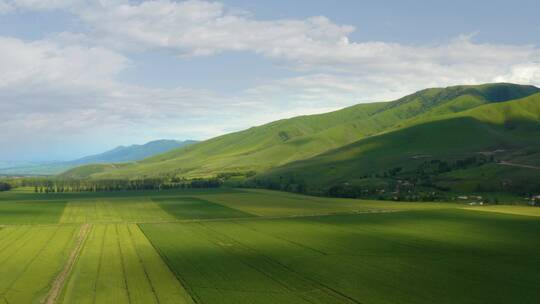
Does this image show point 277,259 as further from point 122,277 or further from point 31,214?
point 31,214

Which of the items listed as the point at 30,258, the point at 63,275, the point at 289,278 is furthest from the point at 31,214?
the point at 289,278

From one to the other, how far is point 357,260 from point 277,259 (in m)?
11.0

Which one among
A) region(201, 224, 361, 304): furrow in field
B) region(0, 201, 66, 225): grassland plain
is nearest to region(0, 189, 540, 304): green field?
region(201, 224, 361, 304): furrow in field

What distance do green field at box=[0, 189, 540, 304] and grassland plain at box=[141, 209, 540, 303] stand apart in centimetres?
16

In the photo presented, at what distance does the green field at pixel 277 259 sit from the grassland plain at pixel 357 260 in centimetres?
16

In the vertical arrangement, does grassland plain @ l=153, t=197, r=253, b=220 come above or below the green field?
above

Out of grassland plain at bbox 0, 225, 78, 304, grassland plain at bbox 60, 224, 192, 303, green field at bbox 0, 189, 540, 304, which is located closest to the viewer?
grassland plain at bbox 60, 224, 192, 303

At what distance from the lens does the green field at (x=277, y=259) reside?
49.3 meters

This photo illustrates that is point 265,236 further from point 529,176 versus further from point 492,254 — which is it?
point 529,176

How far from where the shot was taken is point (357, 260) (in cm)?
6550

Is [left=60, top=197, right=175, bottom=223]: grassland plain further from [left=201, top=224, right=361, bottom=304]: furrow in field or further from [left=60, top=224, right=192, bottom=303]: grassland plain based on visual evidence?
[left=201, top=224, right=361, bottom=304]: furrow in field

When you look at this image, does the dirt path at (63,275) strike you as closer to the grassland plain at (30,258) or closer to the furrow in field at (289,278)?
the grassland plain at (30,258)

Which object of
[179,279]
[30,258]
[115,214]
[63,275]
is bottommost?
[179,279]

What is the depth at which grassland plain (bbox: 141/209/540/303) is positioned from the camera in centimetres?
4878
